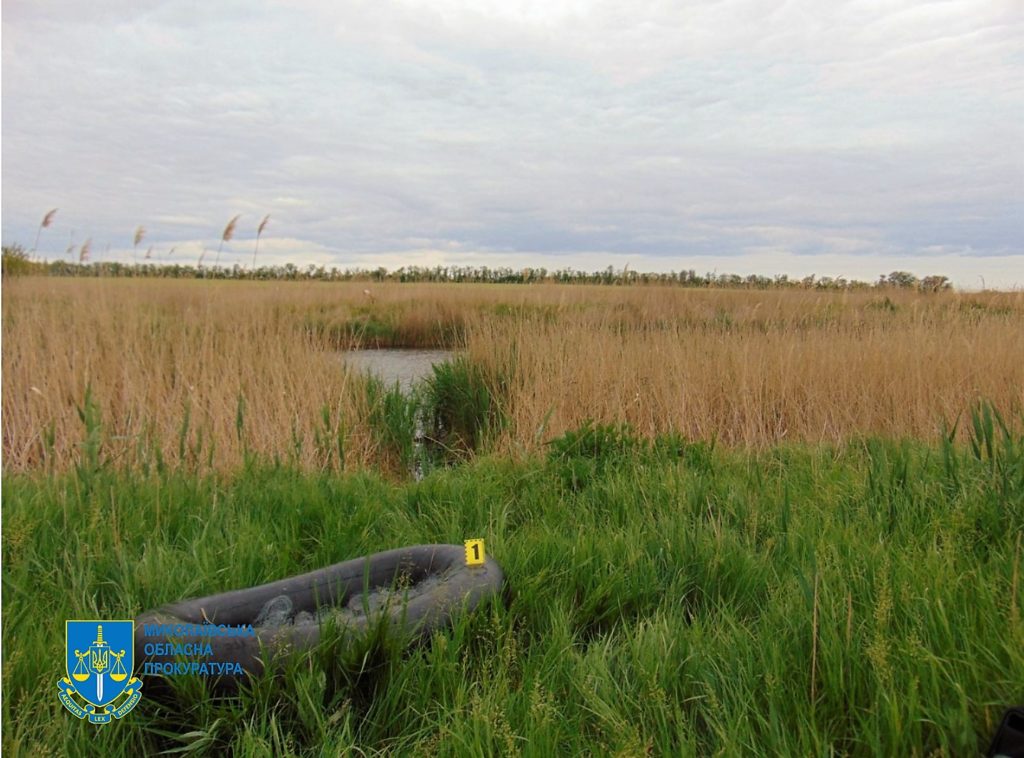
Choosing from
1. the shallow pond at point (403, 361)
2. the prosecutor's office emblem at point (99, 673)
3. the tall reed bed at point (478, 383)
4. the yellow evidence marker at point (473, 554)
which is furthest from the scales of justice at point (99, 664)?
the shallow pond at point (403, 361)

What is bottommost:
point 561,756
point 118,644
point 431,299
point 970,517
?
point 561,756

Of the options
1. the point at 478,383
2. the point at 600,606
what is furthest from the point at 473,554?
the point at 478,383

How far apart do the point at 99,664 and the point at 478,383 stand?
5.10m

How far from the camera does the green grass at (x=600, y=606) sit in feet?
5.09

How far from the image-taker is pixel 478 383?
6.69 m

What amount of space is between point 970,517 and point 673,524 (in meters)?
1.10

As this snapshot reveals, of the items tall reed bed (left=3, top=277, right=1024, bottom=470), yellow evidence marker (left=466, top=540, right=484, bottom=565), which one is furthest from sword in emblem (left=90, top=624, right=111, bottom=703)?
tall reed bed (left=3, top=277, right=1024, bottom=470)

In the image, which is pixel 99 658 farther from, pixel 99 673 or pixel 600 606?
pixel 600 606

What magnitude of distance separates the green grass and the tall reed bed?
1009mm

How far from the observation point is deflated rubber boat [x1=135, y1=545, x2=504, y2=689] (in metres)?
1.74

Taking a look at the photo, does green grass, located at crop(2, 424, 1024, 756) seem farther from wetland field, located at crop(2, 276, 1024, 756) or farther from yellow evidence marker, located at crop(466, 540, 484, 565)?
yellow evidence marker, located at crop(466, 540, 484, 565)

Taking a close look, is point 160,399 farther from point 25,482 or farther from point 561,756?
point 561,756

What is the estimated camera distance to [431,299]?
14570mm

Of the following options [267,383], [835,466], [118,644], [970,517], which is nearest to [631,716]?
[118,644]
